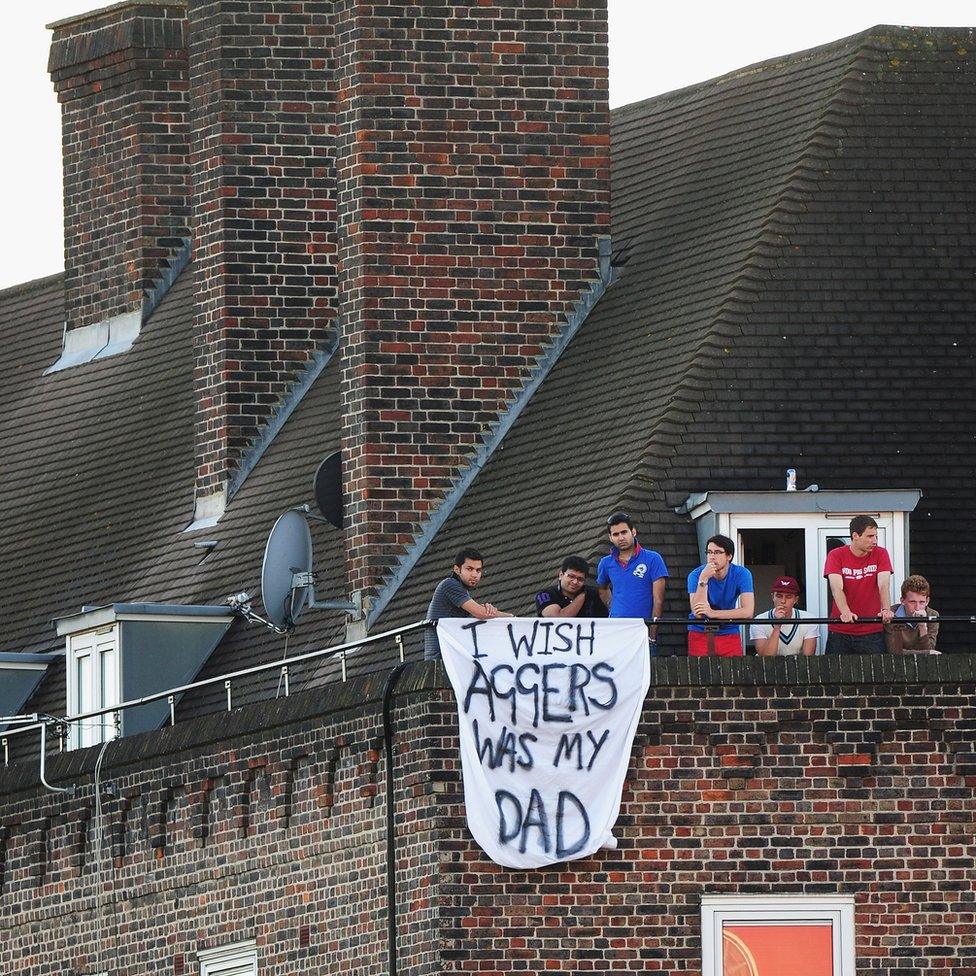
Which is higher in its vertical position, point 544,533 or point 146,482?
point 146,482

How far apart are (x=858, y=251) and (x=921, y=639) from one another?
5.00 metres

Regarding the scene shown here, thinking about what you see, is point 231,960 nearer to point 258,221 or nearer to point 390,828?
point 390,828

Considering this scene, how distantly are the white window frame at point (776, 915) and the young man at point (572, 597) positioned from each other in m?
2.46

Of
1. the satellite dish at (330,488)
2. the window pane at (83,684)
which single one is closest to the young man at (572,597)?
the satellite dish at (330,488)

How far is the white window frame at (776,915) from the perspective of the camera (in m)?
32.8

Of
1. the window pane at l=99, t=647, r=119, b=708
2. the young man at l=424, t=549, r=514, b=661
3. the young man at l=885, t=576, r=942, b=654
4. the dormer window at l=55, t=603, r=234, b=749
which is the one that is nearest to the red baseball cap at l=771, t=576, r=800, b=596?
the young man at l=885, t=576, r=942, b=654

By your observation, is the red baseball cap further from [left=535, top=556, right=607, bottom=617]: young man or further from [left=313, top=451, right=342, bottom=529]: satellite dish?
[left=313, top=451, right=342, bottom=529]: satellite dish

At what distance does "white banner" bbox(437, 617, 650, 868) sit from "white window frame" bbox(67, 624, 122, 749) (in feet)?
24.4

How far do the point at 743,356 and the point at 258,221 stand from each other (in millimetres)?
8132

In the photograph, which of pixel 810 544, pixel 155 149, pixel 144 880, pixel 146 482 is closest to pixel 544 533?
pixel 810 544

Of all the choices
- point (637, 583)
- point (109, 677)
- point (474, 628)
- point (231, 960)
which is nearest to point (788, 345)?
point (637, 583)

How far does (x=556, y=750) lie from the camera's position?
3312 centimetres

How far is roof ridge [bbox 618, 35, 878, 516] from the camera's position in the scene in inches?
1412

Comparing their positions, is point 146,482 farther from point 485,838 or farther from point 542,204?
point 485,838
